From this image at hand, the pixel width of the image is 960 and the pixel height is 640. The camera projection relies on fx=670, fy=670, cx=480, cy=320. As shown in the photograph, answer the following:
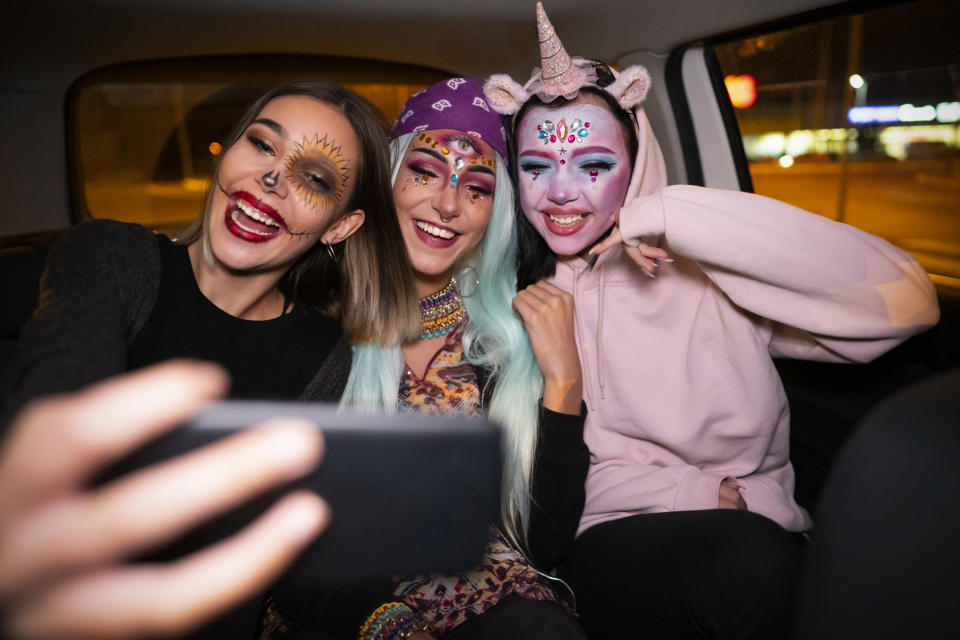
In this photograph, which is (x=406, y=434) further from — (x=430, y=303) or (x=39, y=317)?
(x=430, y=303)

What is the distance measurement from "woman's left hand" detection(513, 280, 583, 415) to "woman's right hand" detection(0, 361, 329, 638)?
46.2 inches

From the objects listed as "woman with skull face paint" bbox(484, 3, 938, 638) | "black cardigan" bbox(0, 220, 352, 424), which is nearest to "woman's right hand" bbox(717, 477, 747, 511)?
"woman with skull face paint" bbox(484, 3, 938, 638)

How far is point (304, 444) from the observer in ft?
1.28

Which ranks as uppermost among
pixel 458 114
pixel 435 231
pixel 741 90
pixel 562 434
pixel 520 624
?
pixel 741 90

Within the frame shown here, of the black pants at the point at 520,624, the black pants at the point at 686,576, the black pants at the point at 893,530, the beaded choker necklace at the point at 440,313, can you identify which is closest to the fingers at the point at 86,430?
the black pants at the point at 893,530

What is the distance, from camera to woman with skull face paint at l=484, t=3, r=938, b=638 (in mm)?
1356

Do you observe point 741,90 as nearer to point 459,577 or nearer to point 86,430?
point 459,577

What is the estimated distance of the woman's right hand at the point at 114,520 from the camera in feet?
1.11

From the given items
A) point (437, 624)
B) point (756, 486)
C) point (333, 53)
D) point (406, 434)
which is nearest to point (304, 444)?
point (406, 434)

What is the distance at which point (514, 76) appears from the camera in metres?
2.32

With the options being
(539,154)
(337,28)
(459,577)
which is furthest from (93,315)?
(337,28)

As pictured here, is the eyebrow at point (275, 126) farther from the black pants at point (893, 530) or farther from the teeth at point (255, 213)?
the black pants at point (893, 530)

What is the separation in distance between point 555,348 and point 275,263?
644 millimetres

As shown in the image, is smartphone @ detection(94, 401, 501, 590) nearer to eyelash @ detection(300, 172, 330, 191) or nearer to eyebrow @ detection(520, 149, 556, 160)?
eyelash @ detection(300, 172, 330, 191)
